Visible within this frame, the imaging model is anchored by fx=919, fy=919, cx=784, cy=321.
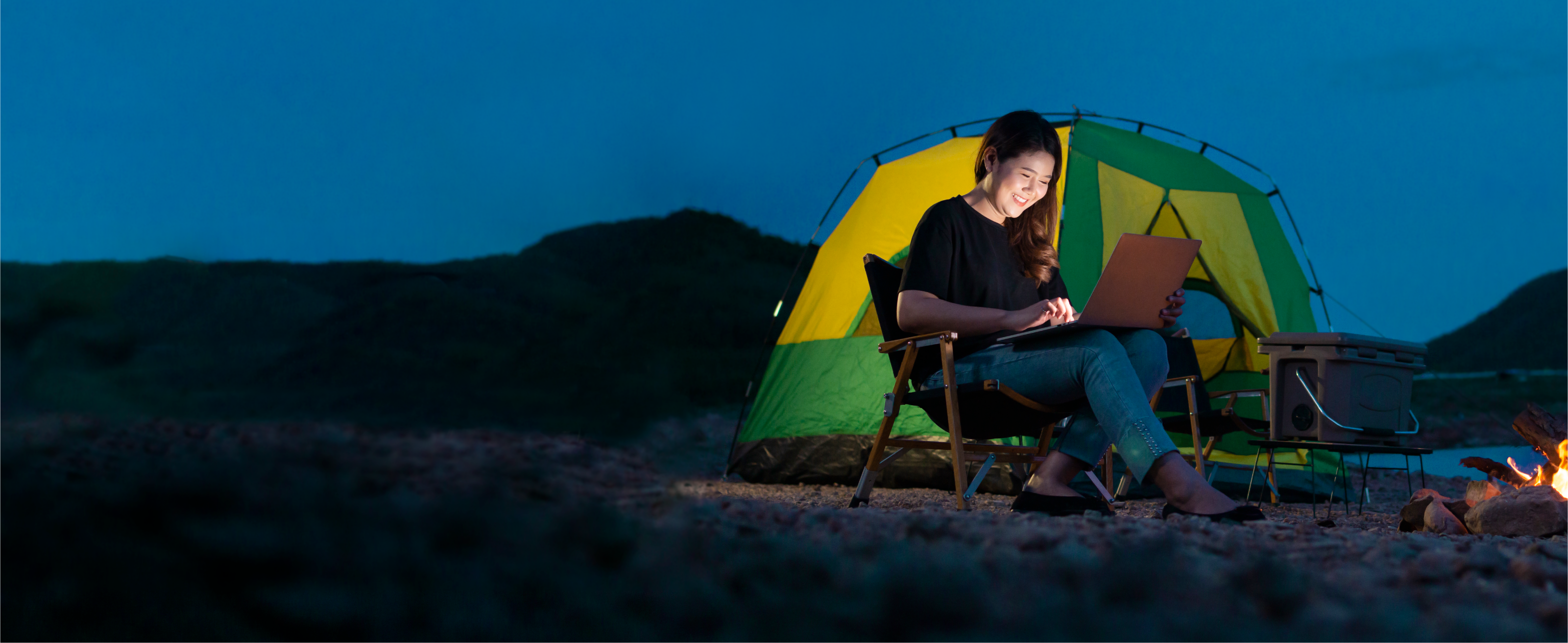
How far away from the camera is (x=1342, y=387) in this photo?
3.24m

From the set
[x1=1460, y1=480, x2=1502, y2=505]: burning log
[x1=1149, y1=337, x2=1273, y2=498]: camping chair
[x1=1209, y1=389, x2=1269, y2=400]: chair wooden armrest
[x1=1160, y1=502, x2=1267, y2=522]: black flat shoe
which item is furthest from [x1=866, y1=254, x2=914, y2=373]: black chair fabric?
[x1=1209, y1=389, x2=1269, y2=400]: chair wooden armrest

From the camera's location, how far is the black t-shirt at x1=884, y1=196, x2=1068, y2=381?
248 cm

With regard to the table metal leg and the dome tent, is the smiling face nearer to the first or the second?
the table metal leg

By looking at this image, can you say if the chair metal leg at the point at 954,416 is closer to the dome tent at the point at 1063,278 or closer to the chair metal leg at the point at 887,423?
the chair metal leg at the point at 887,423

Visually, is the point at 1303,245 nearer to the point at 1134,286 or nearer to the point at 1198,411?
the point at 1198,411

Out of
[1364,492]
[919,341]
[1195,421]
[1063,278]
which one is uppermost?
[1063,278]

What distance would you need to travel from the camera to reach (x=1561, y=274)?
4262 cm

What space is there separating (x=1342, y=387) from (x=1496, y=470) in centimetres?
58

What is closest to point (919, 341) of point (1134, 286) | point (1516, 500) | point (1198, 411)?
point (1134, 286)

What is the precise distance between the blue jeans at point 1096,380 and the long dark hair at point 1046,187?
367mm

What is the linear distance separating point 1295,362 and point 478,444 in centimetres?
343

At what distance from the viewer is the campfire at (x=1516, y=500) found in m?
2.34

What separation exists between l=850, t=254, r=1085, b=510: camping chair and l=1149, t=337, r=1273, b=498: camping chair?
1193 millimetres

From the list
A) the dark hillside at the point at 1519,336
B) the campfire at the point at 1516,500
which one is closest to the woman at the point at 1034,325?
the campfire at the point at 1516,500
